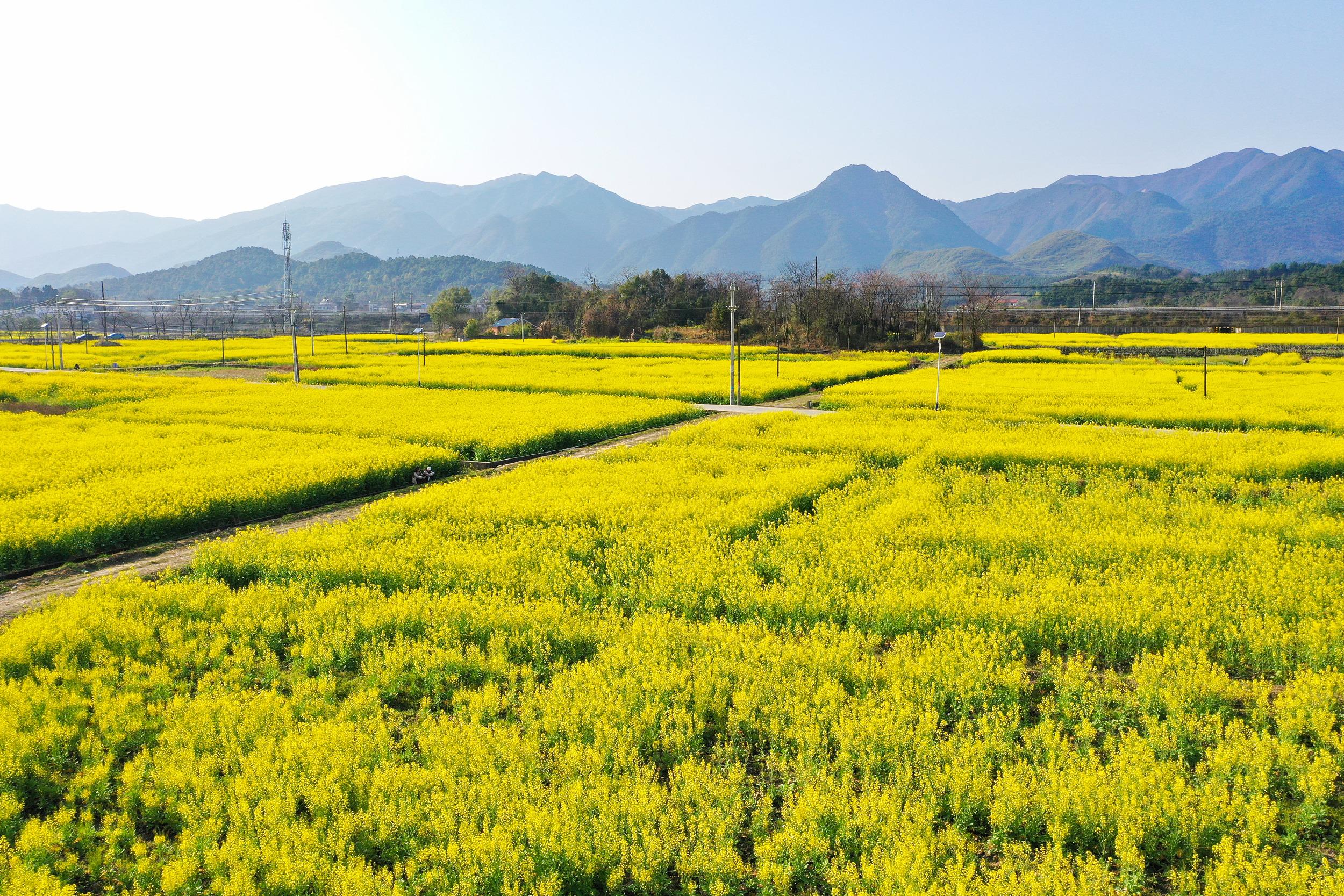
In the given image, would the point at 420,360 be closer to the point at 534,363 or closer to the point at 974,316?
the point at 534,363

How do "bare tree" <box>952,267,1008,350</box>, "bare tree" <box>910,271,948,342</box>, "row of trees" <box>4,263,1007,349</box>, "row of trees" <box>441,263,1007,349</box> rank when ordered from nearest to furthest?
"bare tree" <box>952,267,1008,350</box>, "row of trees" <box>441,263,1007,349</box>, "row of trees" <box>4,263,1007,349</box>, "bare tree" <box>910,271,948,342</box>

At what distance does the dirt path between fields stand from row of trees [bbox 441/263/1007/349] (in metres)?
49.1

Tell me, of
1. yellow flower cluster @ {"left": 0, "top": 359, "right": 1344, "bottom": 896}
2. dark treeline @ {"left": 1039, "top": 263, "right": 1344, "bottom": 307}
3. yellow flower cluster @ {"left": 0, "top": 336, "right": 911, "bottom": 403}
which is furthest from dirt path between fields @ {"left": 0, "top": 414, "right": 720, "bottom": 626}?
dark treeline @ {"left": 1039, "top": 263, "right": 1344, "bottom": 307}

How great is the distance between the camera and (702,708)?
26.4 feet

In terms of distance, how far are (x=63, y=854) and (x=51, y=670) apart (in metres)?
3.84

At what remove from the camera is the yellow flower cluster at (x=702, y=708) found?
5875mm

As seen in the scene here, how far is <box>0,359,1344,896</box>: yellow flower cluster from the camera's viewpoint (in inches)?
231

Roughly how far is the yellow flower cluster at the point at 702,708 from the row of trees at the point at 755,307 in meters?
52.9

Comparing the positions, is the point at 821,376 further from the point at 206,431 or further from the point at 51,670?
the point at 51,670

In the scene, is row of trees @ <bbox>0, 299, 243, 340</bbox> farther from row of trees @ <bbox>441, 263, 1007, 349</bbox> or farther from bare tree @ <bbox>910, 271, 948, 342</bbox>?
bare tree @ <bbox>910, 271, 948, 342</bbox>

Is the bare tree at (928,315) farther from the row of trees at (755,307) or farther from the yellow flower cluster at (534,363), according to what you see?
the yellow flower cluster at (534,363)

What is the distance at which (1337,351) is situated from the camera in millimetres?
59594

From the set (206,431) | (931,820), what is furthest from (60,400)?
(931,820)

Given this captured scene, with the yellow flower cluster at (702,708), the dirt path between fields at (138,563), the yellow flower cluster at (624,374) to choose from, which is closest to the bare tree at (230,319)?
the yellow flower cluster at (624,374)
